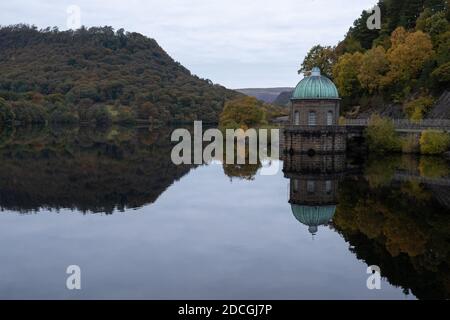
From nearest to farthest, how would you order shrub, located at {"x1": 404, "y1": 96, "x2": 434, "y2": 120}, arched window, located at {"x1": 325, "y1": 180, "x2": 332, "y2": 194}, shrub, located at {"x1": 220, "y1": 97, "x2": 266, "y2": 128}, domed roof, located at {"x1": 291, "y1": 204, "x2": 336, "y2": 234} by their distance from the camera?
1. domed roof, located at {"x1": 291, "y1": 204, "x2": 336, "y2": 234}
2. arched window, located at {"x1": 325, "y1": 180, "x2": 332, "y2": 194}
3. shrub, located at {"x1": 404, "y1": 96, "x2": 434, "y2": 120}
4. shrub, located at {"x1": 220, "y1": 97, "x2": 266, "y2": 128}

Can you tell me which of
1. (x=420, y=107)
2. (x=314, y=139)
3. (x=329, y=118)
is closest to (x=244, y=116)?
(x=329, y=118)

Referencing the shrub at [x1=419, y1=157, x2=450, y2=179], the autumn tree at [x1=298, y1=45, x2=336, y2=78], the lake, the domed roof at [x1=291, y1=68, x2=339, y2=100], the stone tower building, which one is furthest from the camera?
the autumn tree at [x1=298, y1=45, x2=336, y2=78]

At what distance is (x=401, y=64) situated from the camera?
72.8m

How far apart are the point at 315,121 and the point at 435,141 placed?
11.9 metres

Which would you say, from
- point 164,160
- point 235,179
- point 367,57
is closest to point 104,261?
point 235,179

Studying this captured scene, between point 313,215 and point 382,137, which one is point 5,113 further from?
point 313,215

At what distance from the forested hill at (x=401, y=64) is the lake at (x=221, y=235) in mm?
22230

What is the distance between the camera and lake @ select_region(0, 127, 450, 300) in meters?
18.0

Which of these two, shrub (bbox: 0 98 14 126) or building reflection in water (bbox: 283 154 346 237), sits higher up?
shrub (bbox: 0 98 14 126)

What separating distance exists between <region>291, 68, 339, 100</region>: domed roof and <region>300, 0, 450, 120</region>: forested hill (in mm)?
11741

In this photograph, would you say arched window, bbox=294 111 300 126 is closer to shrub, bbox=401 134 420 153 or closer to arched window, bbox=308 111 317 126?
arched window, bbox=308 111 317 126

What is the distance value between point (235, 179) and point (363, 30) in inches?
2309

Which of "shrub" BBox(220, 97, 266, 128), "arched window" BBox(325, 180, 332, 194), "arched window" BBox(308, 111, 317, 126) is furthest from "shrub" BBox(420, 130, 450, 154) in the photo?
"shrub" BBox(220, 97, 266, 128)

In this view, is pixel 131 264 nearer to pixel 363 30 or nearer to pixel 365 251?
pixel 365 251
